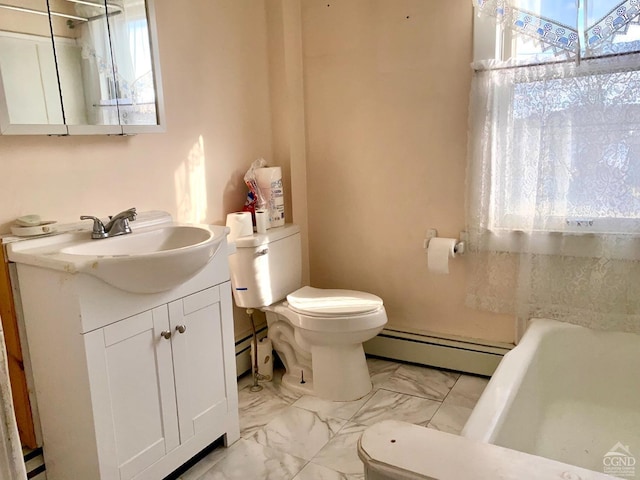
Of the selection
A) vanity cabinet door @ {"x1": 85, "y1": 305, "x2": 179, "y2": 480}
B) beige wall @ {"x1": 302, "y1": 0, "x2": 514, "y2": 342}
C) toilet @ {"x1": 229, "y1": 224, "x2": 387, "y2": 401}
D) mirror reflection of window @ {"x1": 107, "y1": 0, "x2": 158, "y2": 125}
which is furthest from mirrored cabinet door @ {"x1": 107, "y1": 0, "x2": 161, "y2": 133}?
beige wall @ {"x1": 302, "y1": 0, "x2": 514, "y2": 342}

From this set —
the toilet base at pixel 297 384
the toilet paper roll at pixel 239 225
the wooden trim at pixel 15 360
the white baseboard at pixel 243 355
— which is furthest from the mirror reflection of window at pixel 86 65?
the toilet base at pixel 297 384

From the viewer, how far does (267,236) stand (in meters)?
2.32

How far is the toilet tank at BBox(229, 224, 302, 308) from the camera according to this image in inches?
89.0

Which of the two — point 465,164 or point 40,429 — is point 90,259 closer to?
point 40,429

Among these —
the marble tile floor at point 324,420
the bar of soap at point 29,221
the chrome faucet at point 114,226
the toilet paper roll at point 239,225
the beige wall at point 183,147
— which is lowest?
the marble tile floor at point 324,420

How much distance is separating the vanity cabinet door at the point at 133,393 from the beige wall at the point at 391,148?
4.22 ft

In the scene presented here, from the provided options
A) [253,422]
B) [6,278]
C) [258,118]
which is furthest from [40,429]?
[258,118]

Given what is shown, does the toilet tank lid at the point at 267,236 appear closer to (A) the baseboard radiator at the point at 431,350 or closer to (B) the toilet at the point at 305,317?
(B) the toilet at the point at 305,317

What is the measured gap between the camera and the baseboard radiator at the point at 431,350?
242 centimetres

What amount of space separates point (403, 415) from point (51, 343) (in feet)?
4.61

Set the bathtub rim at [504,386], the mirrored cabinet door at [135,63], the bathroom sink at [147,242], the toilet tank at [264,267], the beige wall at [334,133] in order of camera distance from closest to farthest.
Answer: the bathtub rim at [504,386] < the bathroom sink at [147,242] < the mirrored cabinet door at [135,63] < the beige wall at [334,133] < the toilet tank at [264,267]

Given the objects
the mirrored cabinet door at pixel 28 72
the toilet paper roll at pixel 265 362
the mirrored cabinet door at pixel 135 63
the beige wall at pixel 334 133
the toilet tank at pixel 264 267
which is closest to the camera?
the mirrored cabinet door at pixel 28 72

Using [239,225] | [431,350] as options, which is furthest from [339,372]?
[239,225]

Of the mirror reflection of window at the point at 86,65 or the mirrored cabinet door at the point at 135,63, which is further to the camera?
the mirrored cabinet door at the point at 135,63
